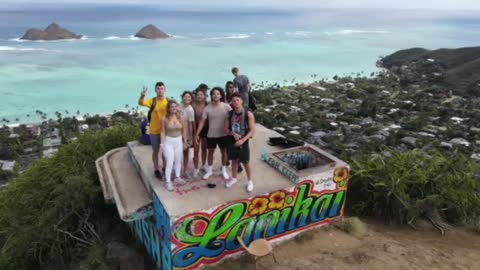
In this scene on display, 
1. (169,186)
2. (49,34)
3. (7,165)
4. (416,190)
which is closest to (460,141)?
(416,190)

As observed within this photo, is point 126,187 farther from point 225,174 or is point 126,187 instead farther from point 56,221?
point 56,221

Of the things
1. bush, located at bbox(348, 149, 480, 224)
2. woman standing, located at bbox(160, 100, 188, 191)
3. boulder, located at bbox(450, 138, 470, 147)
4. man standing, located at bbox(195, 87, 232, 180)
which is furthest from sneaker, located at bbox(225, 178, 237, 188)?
boulder, located at bbox(450, 138, 470, 147)

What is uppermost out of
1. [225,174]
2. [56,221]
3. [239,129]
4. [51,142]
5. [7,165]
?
[239,129]

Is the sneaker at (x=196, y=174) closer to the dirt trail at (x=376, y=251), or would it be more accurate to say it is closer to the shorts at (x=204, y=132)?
the shorts at (x=204, y=132)

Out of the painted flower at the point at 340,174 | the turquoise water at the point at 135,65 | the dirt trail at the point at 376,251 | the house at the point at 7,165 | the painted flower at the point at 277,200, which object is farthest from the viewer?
the turquoise water at the point at 135,65

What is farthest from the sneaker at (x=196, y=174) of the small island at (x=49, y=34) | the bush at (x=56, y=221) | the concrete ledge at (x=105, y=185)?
the small island at (x=49, y=34)

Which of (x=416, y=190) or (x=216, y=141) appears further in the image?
(x=416, y=190)

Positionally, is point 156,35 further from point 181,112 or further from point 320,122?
point 181,112
